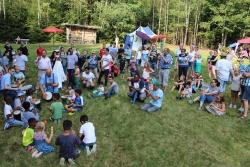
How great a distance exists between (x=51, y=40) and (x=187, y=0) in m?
19.9

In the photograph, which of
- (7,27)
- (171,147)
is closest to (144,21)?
(7,27)

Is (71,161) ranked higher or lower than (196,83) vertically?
lower

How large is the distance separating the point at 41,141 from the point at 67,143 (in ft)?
3.93

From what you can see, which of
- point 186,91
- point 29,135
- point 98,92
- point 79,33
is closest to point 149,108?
point 98,92

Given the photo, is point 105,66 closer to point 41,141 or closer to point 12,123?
point 12,123

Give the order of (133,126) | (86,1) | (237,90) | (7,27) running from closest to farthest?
(133,126), (237,90), (7,27), (86,1)

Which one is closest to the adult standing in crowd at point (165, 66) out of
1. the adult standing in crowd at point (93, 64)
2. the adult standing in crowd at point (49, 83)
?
the adult standing in crowd at point (93, 64)

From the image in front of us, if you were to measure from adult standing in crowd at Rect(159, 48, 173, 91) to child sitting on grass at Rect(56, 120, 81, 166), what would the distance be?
23.4ft

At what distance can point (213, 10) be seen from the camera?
50.0 m

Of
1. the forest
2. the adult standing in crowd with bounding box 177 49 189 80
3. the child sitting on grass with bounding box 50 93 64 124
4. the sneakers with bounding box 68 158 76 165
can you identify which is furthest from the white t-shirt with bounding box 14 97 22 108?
the forest

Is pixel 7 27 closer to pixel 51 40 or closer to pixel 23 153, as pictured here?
pixel 51 40

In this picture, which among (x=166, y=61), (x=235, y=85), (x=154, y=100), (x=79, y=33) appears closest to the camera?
(x=154, y=100)

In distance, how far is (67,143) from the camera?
11.0 meters

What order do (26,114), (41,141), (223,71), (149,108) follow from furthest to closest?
(223,71), (149,108), (26,114), (41,141)
